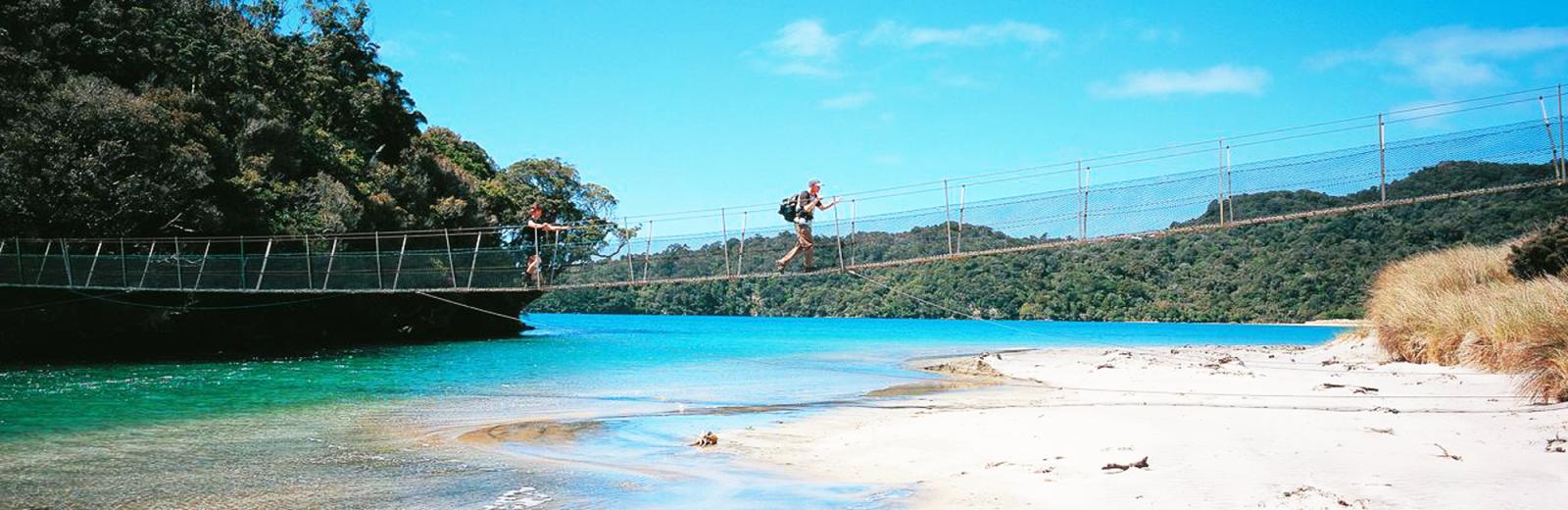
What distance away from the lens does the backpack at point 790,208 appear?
15.5m

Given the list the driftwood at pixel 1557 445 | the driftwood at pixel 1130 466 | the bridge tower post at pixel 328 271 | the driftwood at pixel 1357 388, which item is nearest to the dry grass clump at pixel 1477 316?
the driftwood at pixel 1357 388

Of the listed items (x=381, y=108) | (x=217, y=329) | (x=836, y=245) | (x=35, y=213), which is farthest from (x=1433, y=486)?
(x=381, y=108)

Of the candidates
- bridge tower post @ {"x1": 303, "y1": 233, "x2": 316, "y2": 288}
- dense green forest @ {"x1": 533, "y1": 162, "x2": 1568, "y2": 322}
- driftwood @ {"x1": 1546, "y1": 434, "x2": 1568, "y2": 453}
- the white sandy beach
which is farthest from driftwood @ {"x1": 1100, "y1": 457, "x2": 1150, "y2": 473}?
dense green forest @ {"x1": 533, "y1": 162, "x2": 1568, "y2": 322}

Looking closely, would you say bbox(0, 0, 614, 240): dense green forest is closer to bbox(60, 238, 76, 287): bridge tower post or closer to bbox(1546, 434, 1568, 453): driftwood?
bbox(60, 238, 76, 287): bridge tower post

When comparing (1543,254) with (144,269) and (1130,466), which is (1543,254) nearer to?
(1130,466)

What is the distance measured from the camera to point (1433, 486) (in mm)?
5812

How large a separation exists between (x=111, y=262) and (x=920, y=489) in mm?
19531

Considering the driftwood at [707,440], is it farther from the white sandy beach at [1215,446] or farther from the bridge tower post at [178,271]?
the bridge tower post at [178,271]

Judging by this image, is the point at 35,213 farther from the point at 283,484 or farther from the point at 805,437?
the point at 805,437

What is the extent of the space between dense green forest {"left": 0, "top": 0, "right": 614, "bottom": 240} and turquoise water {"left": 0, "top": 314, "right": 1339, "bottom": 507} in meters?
3.74

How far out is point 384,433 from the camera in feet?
37.3

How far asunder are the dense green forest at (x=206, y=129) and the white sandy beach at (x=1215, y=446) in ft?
57.2

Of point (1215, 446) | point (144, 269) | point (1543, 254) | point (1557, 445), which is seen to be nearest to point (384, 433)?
point (1215, 446)

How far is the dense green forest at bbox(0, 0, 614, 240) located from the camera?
20.9 m
